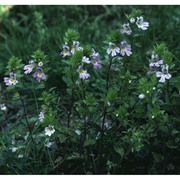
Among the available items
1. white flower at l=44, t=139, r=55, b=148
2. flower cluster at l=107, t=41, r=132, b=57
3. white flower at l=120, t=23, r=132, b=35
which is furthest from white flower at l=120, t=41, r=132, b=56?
white flower at l=44, t=139, r=55, b=148

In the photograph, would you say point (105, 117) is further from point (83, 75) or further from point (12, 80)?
point (12, 80)

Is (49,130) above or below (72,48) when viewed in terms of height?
below

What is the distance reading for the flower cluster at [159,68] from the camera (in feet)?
7.89

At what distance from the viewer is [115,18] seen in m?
4.66

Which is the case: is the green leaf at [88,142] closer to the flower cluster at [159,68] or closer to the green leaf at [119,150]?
the green leaf at [119,150]

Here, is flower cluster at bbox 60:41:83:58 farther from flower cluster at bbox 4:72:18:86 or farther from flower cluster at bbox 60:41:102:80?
flower cluster at bbox 4:72:18:86

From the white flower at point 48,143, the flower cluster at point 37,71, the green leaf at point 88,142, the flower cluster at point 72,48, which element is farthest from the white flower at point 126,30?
the white flower at point 48,143

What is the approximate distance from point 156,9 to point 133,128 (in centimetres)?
196

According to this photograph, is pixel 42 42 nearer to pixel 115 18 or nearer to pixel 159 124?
pixel 115 18

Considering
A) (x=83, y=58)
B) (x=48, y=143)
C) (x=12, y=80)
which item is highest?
(x=83, y=58)

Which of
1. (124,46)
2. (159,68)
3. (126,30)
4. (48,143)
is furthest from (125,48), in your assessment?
(48,143)

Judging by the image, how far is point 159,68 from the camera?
2.60m

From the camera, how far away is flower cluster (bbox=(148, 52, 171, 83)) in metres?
2.40

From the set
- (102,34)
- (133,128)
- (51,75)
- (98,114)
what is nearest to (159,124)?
(133,128)
